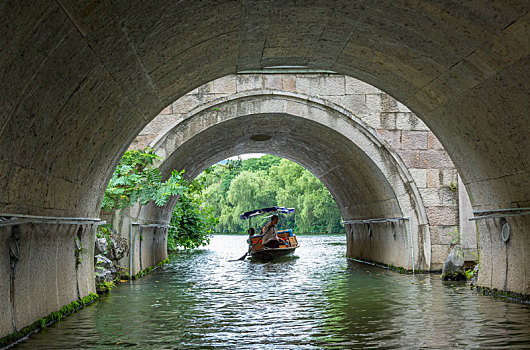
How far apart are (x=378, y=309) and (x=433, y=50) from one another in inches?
169

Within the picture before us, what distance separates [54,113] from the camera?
19.5ft

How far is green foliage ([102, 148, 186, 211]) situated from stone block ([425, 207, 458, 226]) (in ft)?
19.4

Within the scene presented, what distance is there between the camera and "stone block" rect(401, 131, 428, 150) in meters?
15.0

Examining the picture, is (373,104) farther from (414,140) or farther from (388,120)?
(414,140)

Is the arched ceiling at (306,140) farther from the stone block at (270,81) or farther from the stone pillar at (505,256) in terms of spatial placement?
the stone pillar at (505,256)

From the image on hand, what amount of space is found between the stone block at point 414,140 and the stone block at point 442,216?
4.97 feet

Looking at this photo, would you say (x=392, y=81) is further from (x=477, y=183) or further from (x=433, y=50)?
(x=477, y=183)

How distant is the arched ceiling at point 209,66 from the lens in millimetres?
5066

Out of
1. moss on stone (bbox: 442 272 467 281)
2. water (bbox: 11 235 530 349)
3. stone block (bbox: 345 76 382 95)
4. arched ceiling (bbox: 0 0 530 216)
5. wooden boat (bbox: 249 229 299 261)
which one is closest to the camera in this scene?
arched ceiling (bbox: 0 0 530 216)

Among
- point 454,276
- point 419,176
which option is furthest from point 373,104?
point 454,276

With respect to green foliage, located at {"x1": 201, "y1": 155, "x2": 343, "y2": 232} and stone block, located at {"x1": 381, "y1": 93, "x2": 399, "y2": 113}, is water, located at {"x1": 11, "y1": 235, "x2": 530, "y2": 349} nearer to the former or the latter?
stone block, located at {"x1": 381, "y1": 93, "x2": 399, "y2": 113}

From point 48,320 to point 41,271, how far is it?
70cm

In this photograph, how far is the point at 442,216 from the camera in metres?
14.9

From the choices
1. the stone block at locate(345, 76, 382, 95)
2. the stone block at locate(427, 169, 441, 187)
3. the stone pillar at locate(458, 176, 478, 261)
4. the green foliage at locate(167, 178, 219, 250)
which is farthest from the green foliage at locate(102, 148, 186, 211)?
the green foliage at locate(167, 178, 219, 250)
